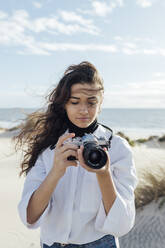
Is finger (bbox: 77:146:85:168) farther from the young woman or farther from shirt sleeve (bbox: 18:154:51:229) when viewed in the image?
shirt sleeve (bbox: 18:154:51:229)

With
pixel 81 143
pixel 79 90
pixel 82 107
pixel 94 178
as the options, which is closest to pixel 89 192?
pixel 94 178

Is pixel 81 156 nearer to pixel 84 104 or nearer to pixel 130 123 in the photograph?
pixel 84 104

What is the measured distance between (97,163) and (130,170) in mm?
287

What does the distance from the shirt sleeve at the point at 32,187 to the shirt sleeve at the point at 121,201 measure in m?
0.33

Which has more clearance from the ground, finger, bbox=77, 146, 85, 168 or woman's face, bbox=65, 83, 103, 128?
woman's face, bbox=65, 83, 103, 128

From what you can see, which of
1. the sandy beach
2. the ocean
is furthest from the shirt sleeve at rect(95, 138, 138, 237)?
the sandy beach

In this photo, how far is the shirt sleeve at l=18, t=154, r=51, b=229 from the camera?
1.51 meters

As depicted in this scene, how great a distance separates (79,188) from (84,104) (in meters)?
0.48

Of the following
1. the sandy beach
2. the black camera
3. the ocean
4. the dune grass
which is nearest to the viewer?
the black camera

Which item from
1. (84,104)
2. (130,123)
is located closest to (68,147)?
(84,104)

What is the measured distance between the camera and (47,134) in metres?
1.86

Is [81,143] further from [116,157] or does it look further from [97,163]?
[116,157]

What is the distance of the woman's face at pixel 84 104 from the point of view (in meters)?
1.61

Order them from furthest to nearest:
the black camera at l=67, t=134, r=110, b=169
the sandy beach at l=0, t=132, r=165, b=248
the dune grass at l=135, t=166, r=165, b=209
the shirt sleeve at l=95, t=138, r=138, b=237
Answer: the dune grass at l=135, t=166, r=165, b=209 → the sandy beach at l=0, t=132, r=165, b=248 → the shirt sleeve at l=95, t=138, r=138, b=237 → the black camera at l=67, t=134, r=110, b=169
